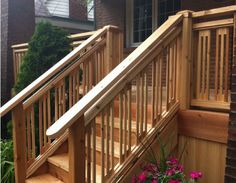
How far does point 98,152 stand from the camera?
3.52 m

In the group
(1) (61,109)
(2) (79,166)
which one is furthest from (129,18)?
(2) (79,166)

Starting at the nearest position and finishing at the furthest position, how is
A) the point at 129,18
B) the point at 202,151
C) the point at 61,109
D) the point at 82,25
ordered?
the point at 202,151, the point at 61,109, the point at 129,18, the point at 82,25

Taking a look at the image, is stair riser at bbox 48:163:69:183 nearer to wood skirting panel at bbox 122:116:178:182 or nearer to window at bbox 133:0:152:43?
wood skirting panel at bbox 122:116:178:182

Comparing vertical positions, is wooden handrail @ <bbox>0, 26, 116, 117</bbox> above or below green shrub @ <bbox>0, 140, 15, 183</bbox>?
above

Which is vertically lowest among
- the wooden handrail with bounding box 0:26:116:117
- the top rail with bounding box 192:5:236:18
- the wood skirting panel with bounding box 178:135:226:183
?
the wood skirting panel with bounding box 178:135:226:183

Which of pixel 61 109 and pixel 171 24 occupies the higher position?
pixel 171 24

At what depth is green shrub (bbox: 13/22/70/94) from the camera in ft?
16.0

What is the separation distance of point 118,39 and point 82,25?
29.3ft

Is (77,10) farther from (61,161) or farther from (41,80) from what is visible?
(61,161)

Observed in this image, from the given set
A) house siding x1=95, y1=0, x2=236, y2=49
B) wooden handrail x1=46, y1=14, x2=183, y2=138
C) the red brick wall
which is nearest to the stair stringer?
wooden handrail x1=46, y1=14, x2=183, y2=138

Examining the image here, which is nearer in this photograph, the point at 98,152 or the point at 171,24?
the point at 171,24

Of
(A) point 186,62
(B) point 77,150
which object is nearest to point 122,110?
(B) point 77,150

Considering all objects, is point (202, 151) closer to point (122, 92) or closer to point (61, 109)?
point (122, 92)

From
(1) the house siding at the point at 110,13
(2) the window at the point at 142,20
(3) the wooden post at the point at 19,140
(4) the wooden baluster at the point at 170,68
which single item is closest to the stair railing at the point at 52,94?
(3) the wooden post at the point at 19,140
